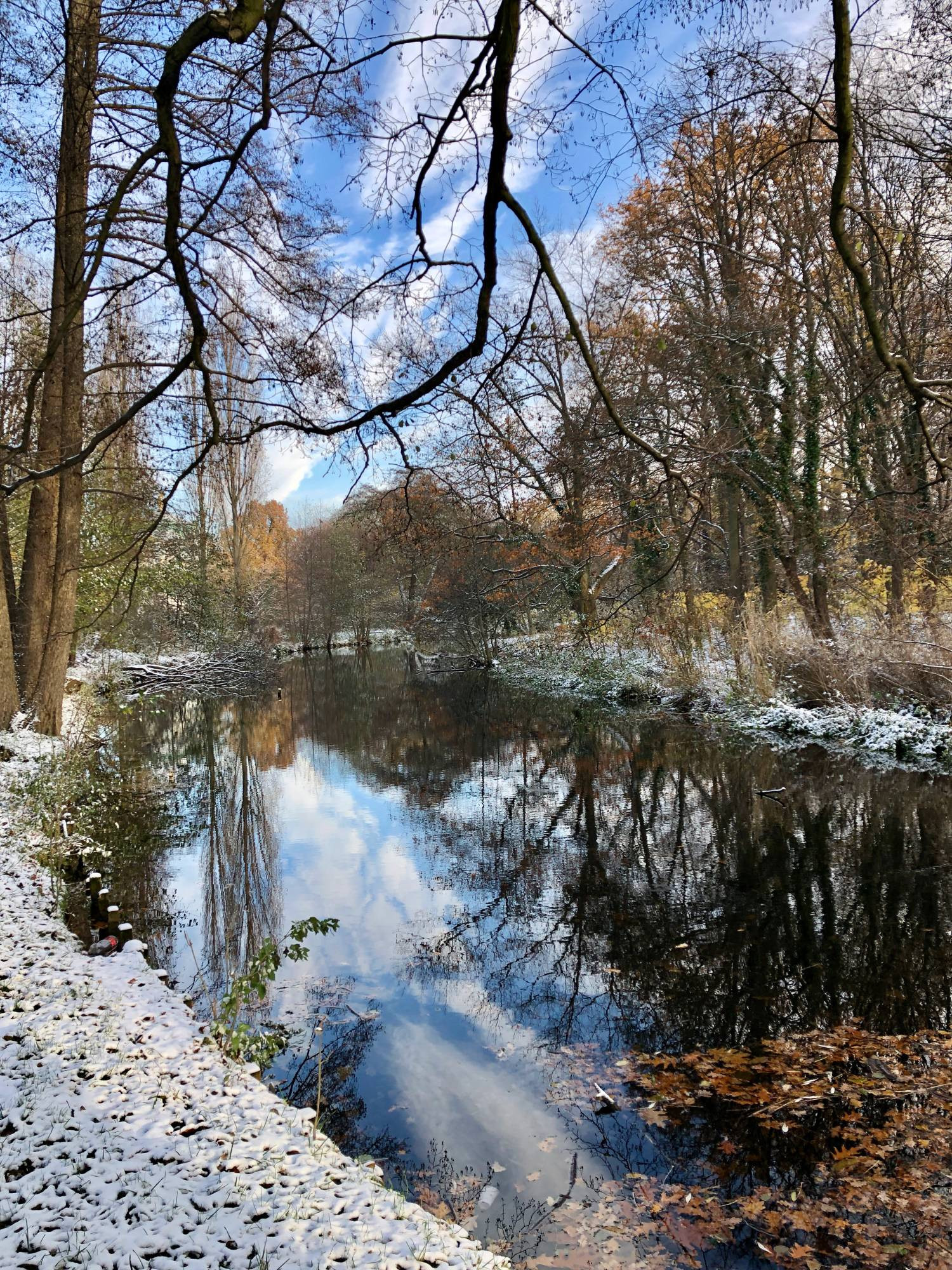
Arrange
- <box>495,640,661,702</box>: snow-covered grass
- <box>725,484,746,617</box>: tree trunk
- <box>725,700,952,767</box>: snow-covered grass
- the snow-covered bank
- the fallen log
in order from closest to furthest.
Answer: the snow-covered bank
<box>725,700,952,767</box>: snow-covered grass
<box>725,484,746,617</box>: tree trunk
<box>495,640,661,702</box>: snow-covered grass
the fallen log

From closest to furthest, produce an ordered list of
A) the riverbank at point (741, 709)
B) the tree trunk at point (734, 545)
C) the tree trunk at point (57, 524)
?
1. the tree trunk at point (57, 524)
2. the riverbank at point (741, 709)
3. the tree trunk at point (734, 545)

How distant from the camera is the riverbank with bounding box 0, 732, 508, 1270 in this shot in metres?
2.18

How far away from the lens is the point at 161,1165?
2559mm

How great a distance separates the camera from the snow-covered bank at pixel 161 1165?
2.18m

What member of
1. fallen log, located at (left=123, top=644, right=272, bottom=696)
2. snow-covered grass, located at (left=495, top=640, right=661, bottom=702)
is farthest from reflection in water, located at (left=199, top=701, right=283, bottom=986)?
fallen log, located at (left=123, top=644, right=272, bottom=696)

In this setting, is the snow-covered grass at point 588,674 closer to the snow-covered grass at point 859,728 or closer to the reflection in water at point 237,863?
the snow-covered grass at point 859,728

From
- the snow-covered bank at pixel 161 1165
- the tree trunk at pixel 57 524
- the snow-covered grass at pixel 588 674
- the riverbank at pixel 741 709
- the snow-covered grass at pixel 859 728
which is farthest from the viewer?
the snow-covered grass at pixel 588 674

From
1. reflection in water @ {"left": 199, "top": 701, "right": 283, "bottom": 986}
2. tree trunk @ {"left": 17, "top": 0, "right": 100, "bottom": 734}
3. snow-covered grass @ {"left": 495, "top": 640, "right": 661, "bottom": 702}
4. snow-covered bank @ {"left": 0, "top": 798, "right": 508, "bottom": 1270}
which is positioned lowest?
reflection in water @ {"left": 199, "top": 701, "right": 283, "bottom": 986}

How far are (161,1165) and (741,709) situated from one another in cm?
1159

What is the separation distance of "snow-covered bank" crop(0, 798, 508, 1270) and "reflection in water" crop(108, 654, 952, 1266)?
70 cm

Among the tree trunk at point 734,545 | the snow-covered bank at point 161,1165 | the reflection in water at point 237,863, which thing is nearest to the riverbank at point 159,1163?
the snow-covered bank at point 161,1165

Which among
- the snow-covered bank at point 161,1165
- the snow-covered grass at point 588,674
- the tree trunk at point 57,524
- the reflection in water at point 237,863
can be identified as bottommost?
the reflection in water at point 237,863

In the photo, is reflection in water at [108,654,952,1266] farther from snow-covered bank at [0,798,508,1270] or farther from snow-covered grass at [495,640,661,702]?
snow-covered grass at [495,640,661,702]

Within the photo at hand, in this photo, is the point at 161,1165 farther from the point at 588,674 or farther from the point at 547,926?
the point at 588,674
